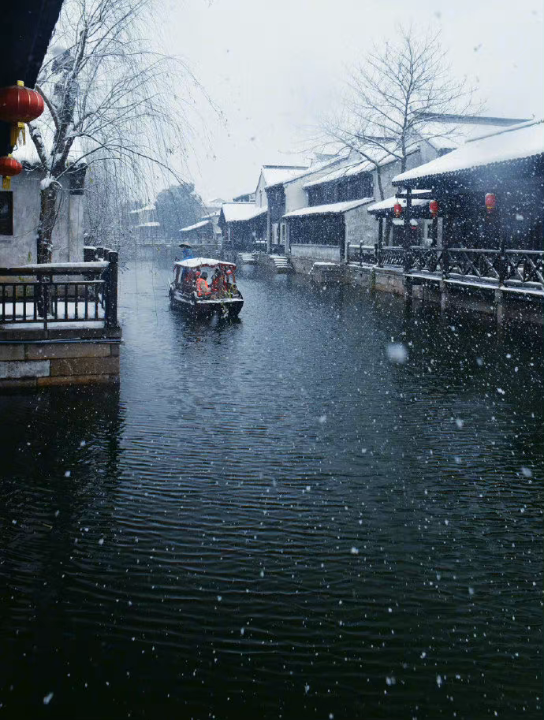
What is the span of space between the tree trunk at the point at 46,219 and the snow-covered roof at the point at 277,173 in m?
38.8

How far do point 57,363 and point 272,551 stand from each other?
20.7ft

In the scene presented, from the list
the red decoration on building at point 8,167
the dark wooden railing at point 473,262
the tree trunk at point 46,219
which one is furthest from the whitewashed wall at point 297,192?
the red decoration on building at point 8,167

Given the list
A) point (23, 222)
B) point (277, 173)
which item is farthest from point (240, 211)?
point (23, 222)

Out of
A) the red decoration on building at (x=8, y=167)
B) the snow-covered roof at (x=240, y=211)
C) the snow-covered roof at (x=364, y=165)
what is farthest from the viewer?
the snow-covered roof at (x=240, y=211)

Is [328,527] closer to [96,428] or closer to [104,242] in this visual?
[96,428]

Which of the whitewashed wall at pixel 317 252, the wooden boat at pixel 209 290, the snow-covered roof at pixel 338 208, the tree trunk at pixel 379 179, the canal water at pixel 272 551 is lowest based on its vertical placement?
the canal water at pixel 272 551

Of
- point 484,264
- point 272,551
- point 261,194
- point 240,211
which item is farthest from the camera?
point 240,211

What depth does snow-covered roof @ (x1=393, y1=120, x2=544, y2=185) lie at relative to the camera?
17.1m

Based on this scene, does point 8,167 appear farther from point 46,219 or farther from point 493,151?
point 493,151

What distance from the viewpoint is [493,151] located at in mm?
19375

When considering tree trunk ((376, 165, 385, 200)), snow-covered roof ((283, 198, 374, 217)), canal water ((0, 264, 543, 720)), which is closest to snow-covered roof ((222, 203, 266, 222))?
snow-covered roof ((283, 198, 374, 217))

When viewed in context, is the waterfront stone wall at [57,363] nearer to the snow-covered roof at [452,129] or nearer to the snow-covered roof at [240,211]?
the snow-covered roof at [452,129]

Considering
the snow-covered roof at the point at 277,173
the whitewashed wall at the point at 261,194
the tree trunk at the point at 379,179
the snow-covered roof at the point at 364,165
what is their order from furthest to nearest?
the whitewashed wall at the point at 261,194 < the snow-covered roof at the point at 277,173 < the tree trunk at the point at 379,179 < the snow-covered roof at the point at 364,165

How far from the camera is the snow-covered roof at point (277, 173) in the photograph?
5566 centimetres
